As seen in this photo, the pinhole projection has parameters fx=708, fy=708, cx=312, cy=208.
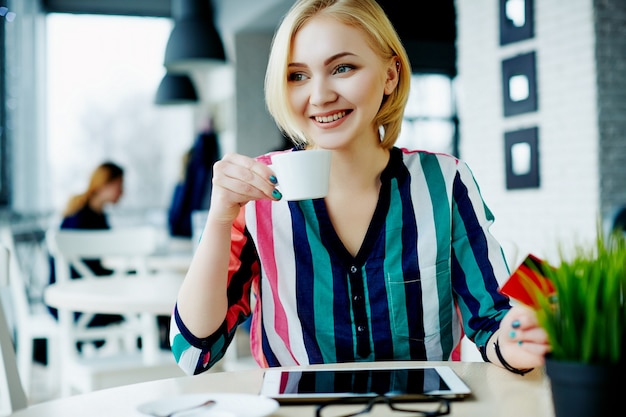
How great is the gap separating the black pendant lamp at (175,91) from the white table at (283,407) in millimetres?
5224

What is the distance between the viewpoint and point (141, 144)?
842cm

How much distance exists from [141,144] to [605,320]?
8.22 meters

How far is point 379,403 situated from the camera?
77cm

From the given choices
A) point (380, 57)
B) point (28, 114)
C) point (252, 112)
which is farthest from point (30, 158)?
point (380, 57)

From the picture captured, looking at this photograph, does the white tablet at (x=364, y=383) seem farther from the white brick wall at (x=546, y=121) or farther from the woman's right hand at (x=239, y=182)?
the white brick wall at (x=546, y=121)

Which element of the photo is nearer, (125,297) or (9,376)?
(9,376)

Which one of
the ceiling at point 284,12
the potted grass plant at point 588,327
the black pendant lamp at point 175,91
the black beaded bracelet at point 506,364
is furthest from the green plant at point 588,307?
the ceiling at point 284,12

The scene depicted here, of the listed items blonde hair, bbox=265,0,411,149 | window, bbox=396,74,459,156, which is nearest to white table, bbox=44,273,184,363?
blonde hair, bbox=265,0,411,149

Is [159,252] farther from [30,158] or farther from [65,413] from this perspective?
[30,158]

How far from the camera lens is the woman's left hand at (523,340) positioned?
91cm

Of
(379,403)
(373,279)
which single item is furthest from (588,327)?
(373,279)

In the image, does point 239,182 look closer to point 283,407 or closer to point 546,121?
point 283,407

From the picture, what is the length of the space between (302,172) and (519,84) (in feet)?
14.8

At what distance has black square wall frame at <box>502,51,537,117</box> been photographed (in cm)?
495
